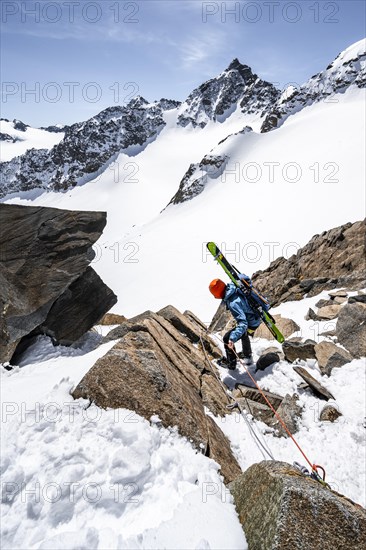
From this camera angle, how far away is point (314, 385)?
7.60 meters

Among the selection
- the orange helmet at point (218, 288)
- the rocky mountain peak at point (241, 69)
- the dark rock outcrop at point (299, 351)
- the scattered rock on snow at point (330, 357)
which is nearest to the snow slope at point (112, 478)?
the scattered rock on snow at point (330, 357)

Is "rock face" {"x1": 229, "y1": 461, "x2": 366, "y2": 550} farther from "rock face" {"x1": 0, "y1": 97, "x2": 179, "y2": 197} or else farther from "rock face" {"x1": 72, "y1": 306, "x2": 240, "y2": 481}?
"rock face" {"x1": 0, "y1": 97, "x2": 179, "y2": 197}

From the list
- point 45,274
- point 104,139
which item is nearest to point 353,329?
point 45,274

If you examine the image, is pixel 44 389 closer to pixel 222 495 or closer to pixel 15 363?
pixel 222 495

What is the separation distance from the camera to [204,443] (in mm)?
4867

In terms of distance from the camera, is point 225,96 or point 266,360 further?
point 225,96

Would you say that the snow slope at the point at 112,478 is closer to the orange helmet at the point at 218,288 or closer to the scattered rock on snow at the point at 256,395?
the scattered rock on snow at the point at 256,395

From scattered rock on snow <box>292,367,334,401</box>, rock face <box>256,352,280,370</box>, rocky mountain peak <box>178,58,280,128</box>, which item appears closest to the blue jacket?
rock face <box>256,352,280,370</box>

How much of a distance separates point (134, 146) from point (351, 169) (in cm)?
14124

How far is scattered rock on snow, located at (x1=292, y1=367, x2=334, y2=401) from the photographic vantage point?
24.4ft

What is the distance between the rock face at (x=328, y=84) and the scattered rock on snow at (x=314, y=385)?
81835 millimetres

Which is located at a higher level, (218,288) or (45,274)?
(45,274)

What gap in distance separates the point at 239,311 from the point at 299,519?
5.58 m

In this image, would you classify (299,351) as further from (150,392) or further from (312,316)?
(150,392)
